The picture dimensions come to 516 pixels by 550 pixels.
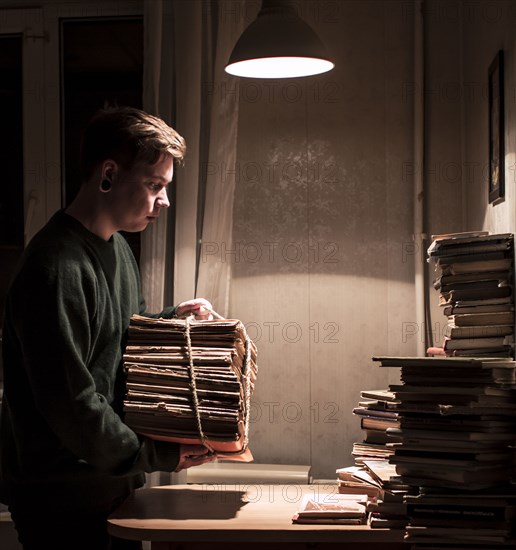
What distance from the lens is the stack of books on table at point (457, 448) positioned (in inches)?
76.9

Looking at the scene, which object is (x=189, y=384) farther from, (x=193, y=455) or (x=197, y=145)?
(x=197, y=145)

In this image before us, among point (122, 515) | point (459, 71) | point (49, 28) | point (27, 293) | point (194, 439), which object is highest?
point (49, 28)

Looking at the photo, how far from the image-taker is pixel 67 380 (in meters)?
1.88

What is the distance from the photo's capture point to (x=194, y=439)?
6.40 feet

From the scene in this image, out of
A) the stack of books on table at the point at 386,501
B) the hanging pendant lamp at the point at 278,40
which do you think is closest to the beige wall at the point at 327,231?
the hanging pendant lamp at the point at 278,40

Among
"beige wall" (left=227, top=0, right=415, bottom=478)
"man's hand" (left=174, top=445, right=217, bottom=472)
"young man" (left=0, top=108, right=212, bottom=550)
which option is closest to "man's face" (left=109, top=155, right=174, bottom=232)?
"young man" (left=0, top=108, right=212, bottom=550)

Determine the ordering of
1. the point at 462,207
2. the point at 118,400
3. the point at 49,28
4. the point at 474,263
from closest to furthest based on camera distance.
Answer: the point at 118,400 < the point at 474,263 < the point at 462,207 < the point at 49,28

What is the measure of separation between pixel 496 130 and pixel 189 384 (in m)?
1.31

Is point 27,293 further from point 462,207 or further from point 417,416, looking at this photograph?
point 462,207

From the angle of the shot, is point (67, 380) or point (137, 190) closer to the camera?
point (67, 380)

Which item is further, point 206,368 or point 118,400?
point 118,400

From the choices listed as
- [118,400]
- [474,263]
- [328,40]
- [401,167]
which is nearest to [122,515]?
[118,400]

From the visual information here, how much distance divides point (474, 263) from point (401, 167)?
1.43 m

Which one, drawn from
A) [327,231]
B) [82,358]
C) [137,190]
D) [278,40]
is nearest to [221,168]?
[327,231]
